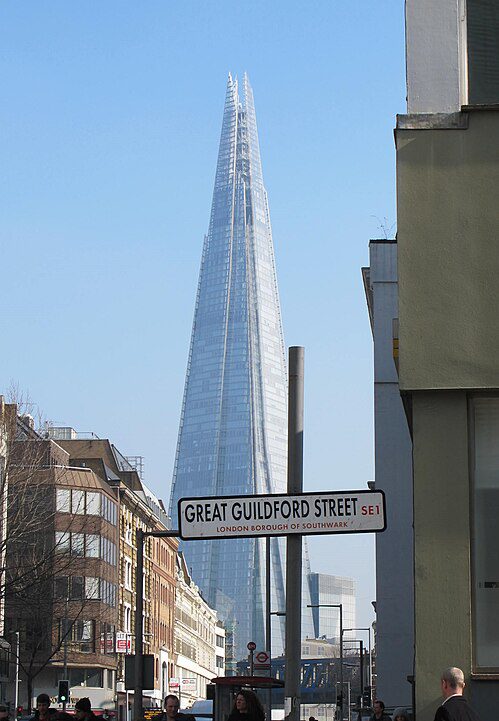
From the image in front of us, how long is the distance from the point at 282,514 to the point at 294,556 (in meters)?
0.34

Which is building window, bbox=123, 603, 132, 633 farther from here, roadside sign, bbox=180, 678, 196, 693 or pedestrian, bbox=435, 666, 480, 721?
pedestrian, bbox=435, 666, 480, 721

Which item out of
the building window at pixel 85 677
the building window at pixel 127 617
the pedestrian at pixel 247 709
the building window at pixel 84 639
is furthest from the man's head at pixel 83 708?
the building window at pixel 127 617

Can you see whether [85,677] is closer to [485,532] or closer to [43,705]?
[43,705]

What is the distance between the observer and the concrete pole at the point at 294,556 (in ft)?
32.8

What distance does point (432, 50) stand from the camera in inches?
452

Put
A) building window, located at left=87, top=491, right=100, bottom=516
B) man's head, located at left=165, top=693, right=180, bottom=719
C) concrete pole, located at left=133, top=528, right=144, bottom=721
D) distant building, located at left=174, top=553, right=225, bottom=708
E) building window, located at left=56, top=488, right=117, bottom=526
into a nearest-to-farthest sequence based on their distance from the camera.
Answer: man's head, located at left=165, top=693, right=180, bottom=719
concrete pole, located at left=133, top=528, right=144, bottom=721
building window, located at left=56, top=488, right=117, bottom=526
building window, located at left=87, top=491, right=100, bottom=516
distant building, located at left=174, top=553, right=225, bottom=708

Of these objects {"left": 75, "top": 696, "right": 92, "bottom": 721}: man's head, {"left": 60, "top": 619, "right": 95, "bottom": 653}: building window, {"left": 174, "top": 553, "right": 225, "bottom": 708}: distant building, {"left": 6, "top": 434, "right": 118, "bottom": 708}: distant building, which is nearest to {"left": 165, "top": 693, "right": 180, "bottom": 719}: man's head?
{"left": 75, "top": 696, "right": 92, "bottom": 721}: man's head

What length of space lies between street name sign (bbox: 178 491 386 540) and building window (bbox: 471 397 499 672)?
951 millimetres

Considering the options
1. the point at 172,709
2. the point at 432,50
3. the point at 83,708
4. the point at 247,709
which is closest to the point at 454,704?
the point at 247,709

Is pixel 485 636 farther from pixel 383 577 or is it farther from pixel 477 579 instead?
pixel 383 577

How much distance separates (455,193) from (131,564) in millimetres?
97716

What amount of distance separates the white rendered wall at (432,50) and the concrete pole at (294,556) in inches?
102

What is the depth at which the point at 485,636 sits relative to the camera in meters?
10.3

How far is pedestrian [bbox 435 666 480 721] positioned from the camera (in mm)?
8586
